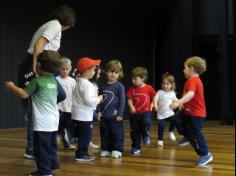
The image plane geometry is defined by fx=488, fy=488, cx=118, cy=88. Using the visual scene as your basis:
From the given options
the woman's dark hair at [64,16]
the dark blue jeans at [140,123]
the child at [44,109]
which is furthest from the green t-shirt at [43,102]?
the dark blue jeans at [140,123]

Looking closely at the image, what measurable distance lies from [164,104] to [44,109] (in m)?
3.47

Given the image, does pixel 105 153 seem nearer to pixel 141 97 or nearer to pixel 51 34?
pixel 141 97

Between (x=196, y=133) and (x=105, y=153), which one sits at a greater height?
(x=196, y=133)

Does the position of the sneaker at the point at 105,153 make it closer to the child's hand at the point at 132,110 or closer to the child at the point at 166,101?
the child's hand at the point at 132,110

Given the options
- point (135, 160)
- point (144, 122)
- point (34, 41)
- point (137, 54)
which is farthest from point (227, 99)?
point (34, 41)

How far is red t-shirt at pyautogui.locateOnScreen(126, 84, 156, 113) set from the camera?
591 centimetres

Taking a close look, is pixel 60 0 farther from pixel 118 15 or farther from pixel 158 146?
pixel 158 146

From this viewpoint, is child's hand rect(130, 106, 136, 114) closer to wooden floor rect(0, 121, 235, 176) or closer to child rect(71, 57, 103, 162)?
wooden floor rect(0, 121, 235, 176)

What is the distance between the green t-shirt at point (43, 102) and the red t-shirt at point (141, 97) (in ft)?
6.58

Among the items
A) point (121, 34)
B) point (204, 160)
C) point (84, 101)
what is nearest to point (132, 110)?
point (84, 101)

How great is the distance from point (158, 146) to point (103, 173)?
7.78ft

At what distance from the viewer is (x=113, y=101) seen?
5.39 meters

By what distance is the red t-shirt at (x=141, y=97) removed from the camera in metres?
5.91

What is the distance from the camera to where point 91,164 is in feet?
15.7
